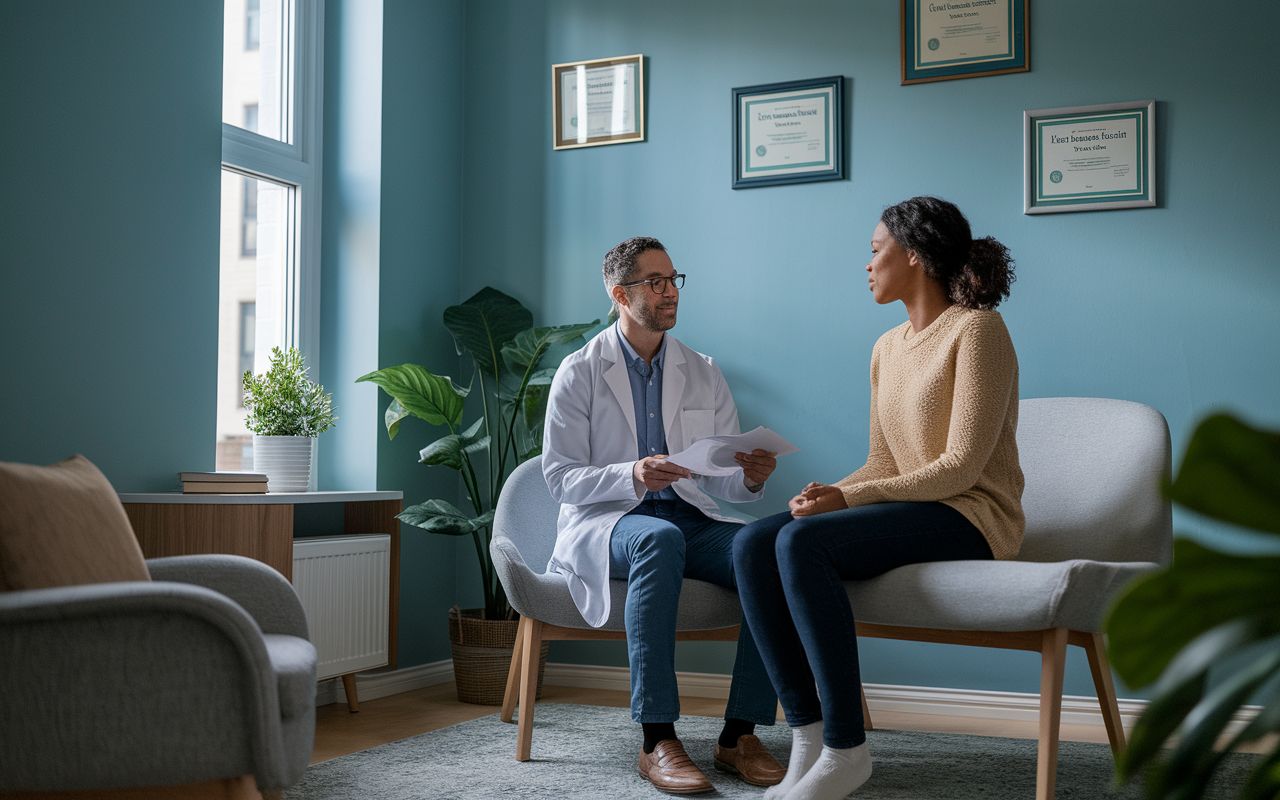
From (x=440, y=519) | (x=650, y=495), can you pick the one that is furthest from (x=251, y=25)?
(x=650, y=495)

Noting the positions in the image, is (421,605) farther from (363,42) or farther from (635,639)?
(363,42)

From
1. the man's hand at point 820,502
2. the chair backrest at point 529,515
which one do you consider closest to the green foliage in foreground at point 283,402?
the chair backrest at point 529,515

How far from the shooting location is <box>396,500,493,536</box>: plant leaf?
2791 millimetres

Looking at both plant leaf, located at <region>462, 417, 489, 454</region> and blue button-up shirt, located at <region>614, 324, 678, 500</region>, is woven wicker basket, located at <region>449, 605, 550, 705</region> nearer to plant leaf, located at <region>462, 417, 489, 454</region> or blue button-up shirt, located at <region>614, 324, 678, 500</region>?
plant leaf, located at <region>462, 417, 489, 454</region>

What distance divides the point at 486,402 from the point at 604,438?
3.28 ft

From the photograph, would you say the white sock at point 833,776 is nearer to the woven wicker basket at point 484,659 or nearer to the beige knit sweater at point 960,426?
the beige knit sweater at point 960,426

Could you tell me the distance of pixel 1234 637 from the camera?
14.6 inches

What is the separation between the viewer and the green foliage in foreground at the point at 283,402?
2672 millimetres

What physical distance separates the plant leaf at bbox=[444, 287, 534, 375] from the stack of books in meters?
0.87

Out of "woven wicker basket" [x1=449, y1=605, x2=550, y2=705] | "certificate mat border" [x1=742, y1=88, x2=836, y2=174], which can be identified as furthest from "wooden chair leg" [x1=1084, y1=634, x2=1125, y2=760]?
"certificate mat border" [x1=742, y1=88, x2=836, y2=174]

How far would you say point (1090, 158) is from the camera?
2.70 m

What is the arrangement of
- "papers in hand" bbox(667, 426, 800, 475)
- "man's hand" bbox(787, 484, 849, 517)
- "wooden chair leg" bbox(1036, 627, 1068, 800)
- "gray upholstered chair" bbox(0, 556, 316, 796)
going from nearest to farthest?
"gray upholstered chair" bbox(0, 556, 316, 796)
"wooden chair leg" bbox(1036, 627, 1068, 800)
"man's hand" bbox(787, 484, 849, 517)
"papers in hand" bbox(667, 426, 800, 475)

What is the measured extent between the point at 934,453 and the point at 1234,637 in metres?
1.64

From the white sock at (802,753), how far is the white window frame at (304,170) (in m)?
1.94
